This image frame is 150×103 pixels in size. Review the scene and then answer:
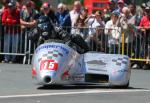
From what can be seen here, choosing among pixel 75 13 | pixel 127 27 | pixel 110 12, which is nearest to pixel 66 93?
pixel 127 27

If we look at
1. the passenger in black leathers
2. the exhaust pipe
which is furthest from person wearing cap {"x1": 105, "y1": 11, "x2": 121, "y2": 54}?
the exhaust pipe

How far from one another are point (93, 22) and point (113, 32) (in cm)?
92

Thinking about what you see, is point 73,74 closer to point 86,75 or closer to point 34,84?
point 86,75

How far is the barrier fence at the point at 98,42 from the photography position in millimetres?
20234

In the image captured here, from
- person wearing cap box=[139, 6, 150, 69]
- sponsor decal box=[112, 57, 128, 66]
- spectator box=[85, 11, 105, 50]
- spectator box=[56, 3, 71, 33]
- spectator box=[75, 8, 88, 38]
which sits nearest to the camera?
sponsor decal box=[112, 57, 128, 66]

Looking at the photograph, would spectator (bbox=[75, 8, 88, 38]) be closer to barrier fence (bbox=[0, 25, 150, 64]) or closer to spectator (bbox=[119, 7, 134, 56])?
barrier fence (bbox=[0, 25, 150, 64])

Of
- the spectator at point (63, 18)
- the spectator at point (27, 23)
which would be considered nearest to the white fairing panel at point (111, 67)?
the spectator at point (63, 18)

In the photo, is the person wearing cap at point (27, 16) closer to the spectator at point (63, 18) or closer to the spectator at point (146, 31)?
the spectator at point (63, 18)

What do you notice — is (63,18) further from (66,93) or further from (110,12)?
(66,93)

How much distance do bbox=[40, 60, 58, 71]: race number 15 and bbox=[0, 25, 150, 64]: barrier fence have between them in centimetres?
736

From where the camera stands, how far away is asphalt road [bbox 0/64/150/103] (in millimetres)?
11367

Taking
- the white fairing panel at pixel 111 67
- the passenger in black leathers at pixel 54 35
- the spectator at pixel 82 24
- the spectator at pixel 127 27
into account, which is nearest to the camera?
the white fairing panel at pixel 111 67

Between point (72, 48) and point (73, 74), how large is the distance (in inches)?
22.8

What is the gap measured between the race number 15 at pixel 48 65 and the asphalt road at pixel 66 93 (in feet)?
1.48
